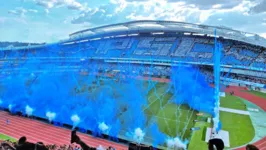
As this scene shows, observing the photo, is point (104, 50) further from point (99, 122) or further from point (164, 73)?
point (99, 122)

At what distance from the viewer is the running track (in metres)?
16.6

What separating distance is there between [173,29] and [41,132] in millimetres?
34662

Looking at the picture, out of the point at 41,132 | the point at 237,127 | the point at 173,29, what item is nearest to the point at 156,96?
the point at 237,127

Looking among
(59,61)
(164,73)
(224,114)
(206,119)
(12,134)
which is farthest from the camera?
→ (59,61)

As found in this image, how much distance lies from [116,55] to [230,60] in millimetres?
24900

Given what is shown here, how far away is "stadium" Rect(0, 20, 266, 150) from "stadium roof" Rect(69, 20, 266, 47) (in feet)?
0.69

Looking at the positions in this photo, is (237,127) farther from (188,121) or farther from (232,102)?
(232,102)

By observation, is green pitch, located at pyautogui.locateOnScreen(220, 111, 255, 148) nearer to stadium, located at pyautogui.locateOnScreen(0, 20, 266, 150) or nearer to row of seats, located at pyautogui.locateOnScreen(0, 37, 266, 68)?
stadium, located at pyautogui.locateOnScreen(0, 20, 266, 150)

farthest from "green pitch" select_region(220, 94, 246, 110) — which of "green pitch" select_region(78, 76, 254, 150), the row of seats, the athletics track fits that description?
the row of seats

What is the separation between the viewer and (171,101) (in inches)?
1031

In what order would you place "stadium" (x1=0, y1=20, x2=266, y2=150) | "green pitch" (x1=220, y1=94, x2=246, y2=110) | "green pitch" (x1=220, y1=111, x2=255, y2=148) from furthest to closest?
1. "green pitch" (x1=220, y1=94, x2=246, y2=110)
2. "stadium" (x1=0, y1=20, x2=266, y2=150)
3. "green pitch" (x1=220, y1=111, x2=255, y2=148)

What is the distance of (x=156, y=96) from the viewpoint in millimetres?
28828

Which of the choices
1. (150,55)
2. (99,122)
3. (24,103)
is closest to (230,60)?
(150,55)

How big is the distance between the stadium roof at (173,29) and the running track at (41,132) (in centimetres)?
3275
